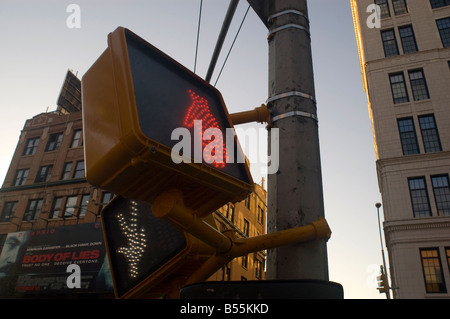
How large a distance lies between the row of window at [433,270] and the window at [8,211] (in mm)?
34275

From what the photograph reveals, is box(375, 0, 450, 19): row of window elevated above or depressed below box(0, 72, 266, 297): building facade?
above

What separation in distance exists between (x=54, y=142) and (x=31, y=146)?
309 cm

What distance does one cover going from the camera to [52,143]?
119ft

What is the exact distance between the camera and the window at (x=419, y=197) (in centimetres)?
2430

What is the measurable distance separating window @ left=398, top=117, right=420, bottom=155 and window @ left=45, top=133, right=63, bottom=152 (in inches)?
1242

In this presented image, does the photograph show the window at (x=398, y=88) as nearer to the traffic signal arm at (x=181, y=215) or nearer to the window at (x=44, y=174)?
the traffic signal arm at (x=181, y=215)

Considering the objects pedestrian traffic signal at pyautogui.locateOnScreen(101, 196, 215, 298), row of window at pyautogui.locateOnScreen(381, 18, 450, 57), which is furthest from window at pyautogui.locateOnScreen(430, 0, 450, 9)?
pedestrian traffic signal at pyautogui.locateOnScreen(101, 196, 215, 298)

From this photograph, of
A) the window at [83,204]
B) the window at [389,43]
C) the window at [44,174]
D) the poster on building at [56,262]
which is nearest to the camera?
the poster on building at [56,262]

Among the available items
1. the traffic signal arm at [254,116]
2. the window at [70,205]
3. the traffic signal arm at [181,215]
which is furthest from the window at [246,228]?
the traffic signal arm at [181,215]

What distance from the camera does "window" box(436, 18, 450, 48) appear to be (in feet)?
95.4

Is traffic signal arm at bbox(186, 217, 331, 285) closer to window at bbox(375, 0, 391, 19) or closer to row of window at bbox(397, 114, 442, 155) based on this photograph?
row of window at bbox(397, 114, 442, 155)

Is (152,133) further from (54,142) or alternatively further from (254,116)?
(54,142)

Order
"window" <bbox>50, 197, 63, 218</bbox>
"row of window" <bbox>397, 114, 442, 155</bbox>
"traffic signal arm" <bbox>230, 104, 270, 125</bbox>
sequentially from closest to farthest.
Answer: "traffic signal arm" <bbox>230, 104, 270, 125</bbox>, "row of window" <bbox>397, 114, 442, 155</bbox>, "window" <bbox>50, 197, 63, 218</bbox>

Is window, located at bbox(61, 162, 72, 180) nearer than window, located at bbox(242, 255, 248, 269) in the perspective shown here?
Yes
